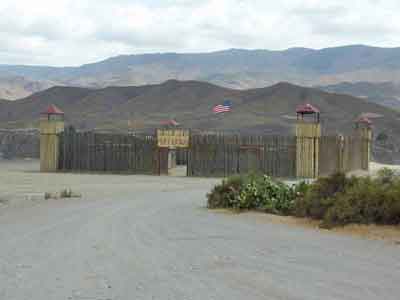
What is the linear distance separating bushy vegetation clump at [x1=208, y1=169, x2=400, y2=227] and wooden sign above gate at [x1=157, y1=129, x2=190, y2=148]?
50.2ft

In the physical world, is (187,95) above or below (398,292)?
above

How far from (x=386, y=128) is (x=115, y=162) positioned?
135 ft

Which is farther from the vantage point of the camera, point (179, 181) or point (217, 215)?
point (179, 181)

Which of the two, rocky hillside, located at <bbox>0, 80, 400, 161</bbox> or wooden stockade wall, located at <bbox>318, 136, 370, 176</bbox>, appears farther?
rocky hillside, located at <bbox>0, 80, 400, 161</bbox>

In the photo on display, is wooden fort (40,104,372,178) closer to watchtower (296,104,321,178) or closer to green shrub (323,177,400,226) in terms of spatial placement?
watchtower (296,104,321,178)

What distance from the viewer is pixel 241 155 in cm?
3294

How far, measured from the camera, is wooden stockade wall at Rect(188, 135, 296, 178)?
32625 mm

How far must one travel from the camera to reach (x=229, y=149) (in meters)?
33.0

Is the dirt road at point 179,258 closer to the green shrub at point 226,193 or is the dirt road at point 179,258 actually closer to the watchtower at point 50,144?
the green shrub at point 226,193

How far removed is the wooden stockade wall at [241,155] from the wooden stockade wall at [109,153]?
5.98ft

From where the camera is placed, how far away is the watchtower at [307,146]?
1259 inches

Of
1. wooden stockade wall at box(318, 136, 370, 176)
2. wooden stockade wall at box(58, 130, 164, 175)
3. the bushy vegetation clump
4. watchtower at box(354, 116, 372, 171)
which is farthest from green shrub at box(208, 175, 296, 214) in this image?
watchtower at box(354, 116, 372, 171)

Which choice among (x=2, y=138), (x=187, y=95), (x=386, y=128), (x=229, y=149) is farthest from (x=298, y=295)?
(x=187, y=95)

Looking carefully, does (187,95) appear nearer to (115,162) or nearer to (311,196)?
(115,162)
